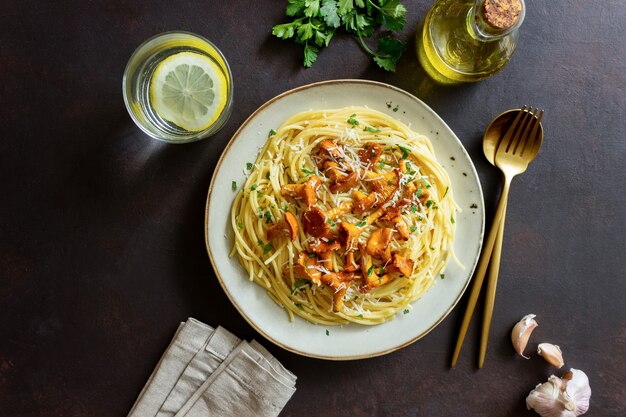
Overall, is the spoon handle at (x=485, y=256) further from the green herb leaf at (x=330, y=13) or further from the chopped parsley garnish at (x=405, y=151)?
the green herb leaf at (x=330, y=13)

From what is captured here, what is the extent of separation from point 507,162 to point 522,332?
3.38 ft

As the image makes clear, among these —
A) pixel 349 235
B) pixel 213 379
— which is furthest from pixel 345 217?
pixel 213 379

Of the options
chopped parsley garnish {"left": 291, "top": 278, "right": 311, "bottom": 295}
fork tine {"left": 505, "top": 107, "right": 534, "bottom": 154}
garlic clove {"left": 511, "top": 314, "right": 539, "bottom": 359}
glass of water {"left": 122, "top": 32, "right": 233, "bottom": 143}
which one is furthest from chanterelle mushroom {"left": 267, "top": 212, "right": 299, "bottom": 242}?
garlic clove {"left": 511, "top": 314, "right": 539, "bottom": 359}

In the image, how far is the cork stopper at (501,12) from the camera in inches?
106

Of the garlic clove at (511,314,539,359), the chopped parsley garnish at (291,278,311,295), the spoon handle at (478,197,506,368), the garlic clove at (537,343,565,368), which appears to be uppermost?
the chopped parsley garnish at (291,278,311,295)

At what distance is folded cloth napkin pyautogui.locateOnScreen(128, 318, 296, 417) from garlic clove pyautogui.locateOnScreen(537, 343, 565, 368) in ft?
5.03

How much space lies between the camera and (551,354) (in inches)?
127

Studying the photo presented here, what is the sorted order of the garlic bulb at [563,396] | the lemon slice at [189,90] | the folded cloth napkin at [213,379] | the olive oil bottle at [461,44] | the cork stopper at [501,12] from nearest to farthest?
the cork stopper at [501,12], the lemon slice at [189,90], the olive oil bottle at [461,44], the folded cloth napkin at [213,379], the garlic bulb at [563,396]

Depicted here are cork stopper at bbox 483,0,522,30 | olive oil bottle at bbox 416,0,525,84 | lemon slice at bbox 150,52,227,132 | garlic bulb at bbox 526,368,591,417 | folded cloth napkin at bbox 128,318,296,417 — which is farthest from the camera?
garlic bulb at bbox 526,368,591,417

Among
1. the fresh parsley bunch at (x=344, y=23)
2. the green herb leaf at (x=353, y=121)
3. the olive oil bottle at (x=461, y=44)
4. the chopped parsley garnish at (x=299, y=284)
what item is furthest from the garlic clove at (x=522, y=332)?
the fresh parsley bunch at (x=344, y=23)

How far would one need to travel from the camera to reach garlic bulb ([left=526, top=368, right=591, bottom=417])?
316 centimetres

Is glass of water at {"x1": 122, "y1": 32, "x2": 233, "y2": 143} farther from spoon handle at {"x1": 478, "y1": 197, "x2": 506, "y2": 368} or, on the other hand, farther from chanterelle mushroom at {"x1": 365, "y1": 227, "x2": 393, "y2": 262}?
spoon handle at {"x1": 478, "y1": 197, "x2": 506, "y2": 368}

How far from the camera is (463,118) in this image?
3219mm

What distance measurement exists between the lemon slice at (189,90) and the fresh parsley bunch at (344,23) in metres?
0.51
